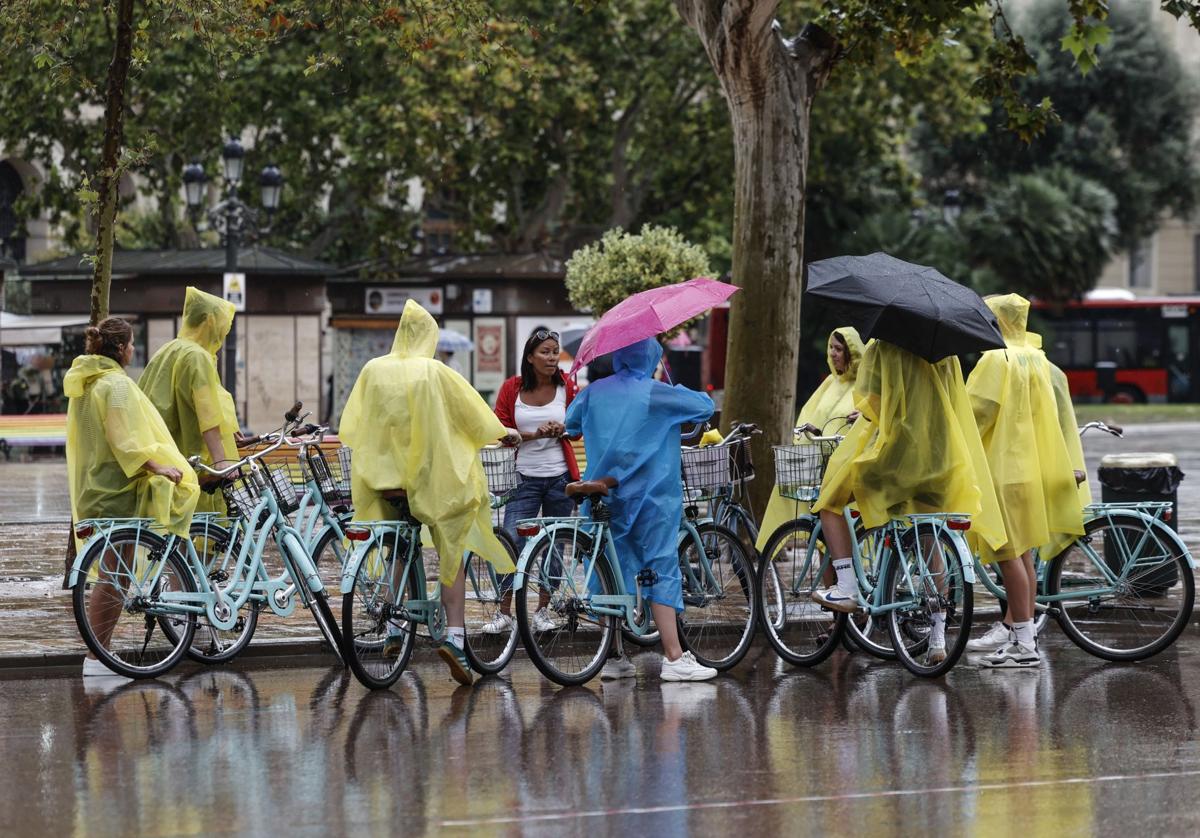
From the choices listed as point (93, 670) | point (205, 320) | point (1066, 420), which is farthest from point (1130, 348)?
point (93, 670)

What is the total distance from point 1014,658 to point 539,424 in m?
2.70

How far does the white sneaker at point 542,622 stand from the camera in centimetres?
885

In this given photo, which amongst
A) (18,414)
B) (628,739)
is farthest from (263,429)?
(628,739)

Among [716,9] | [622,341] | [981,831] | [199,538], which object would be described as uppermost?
[716,9]

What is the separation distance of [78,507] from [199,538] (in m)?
0.59

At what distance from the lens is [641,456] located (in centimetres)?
889

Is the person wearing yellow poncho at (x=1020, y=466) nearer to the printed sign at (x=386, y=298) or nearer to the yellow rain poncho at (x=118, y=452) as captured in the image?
the yellow rain poncho at (x=118, y=452)

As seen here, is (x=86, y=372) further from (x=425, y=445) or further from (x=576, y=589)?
(x=576, y=589)

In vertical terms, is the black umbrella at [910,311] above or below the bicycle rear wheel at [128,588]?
above

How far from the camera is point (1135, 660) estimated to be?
9.60m

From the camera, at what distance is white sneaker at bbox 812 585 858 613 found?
9.27m

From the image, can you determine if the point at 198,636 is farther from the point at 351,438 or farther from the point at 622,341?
the point at 622,341

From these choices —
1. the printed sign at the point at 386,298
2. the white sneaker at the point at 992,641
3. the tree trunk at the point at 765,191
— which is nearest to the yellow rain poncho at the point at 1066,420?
the white sneaker at the point at 992,641

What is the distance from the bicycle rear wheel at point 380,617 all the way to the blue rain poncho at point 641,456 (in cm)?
96
